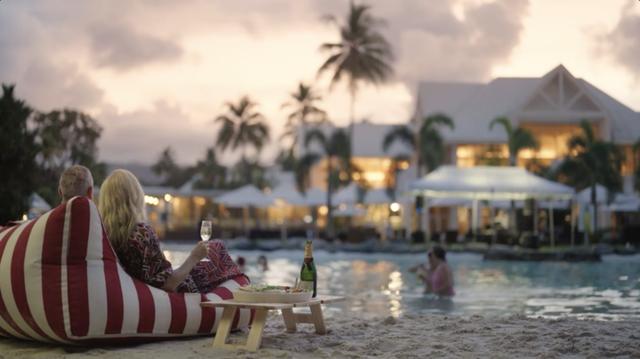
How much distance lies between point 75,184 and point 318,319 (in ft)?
6.46

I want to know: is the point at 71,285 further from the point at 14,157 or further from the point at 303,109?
the point at 303,109

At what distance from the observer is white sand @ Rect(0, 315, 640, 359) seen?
5641mm

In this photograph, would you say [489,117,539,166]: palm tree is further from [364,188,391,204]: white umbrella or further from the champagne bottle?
the champagne bottle

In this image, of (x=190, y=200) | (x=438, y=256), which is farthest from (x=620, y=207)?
(x=190, y=200)

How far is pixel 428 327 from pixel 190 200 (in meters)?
45.2

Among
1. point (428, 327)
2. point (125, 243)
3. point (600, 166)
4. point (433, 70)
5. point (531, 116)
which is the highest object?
point (433, 70)

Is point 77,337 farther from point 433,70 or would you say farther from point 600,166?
point 433,70

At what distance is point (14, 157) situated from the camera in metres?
16.8

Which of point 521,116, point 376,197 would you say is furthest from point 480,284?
point 521,116

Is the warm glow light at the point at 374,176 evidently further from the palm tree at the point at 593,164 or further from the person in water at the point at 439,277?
the person in water at the point at 439,277

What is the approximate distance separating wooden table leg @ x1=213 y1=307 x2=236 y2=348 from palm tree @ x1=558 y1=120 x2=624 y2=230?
2548 cm

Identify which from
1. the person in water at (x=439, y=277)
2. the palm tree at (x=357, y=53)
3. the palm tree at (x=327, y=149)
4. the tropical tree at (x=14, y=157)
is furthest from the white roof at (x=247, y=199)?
the person in water at (x=439, y=277)

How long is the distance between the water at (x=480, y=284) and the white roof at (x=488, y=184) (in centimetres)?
190

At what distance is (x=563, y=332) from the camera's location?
22.5ft
